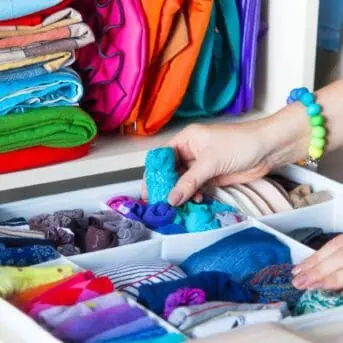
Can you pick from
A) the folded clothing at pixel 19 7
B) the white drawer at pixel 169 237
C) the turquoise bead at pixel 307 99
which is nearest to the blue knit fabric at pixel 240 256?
the white drawer at pixel 169 237

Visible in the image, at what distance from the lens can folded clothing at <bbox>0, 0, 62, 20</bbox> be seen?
1.27m

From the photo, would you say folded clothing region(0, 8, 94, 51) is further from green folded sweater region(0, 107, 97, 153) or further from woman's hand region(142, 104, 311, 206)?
woman's hand region(142, 104, 311, 206)

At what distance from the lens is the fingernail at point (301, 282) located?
0.96 metres

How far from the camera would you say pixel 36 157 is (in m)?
1.34

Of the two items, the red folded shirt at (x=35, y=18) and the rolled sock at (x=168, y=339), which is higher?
the red folded shirt at (x=35, y=18)

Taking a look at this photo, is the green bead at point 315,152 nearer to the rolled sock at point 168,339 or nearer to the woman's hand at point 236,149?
the woman's hand at point 236,149

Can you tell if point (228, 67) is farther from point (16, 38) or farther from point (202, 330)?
point (202, 330)

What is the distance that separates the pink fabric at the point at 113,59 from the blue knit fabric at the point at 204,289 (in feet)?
1.52

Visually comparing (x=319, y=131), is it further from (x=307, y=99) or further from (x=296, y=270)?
(x=296, y=270)

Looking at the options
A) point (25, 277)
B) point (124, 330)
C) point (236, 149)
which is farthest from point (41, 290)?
point (236, 149)

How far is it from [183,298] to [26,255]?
0.22 metres

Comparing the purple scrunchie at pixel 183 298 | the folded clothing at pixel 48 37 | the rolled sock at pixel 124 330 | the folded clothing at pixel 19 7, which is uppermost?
the folded clothing at pixel 19 7

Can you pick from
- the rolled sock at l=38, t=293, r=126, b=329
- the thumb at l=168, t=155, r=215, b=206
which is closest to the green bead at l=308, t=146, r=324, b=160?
the thumb at l=168, t=155, r=215, b=206

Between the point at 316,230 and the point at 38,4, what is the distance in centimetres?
50
